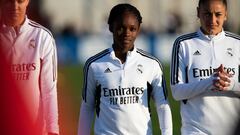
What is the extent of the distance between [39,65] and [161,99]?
2.95 ft

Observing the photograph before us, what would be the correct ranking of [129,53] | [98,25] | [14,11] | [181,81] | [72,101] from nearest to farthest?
[14,11]
[129,53]
[181,81]
[72,101]
[98,25]

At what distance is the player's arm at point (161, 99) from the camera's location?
461 centimetres

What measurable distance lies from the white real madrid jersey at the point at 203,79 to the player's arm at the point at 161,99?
0.57ft

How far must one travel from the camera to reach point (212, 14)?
462 cm

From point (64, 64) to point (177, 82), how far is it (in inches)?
878

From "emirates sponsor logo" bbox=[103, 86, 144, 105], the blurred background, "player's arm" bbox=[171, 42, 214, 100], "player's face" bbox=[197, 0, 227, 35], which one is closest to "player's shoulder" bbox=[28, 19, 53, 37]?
"emirates sponsor logo" bbox=[103, 86, 144, 105]

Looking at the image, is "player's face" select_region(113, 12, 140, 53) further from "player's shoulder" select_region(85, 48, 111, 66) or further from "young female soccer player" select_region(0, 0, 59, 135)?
"young female soccer player" select_region(0, 0, 59, 135)

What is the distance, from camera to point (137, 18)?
14.9 ft

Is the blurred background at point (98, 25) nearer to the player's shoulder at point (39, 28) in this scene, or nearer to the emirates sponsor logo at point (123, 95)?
the player's shoulder at point (39, 28)

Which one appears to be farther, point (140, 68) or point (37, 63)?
point (140, 68)

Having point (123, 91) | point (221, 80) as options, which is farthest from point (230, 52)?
point (123, 91)

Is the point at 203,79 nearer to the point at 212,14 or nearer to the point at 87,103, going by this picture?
the point at 212,14

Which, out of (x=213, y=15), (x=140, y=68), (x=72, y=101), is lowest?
(x=72, y=101)

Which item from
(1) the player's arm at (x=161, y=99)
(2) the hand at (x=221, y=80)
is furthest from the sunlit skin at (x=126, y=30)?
(2) the hand at (x=221, y=80)
